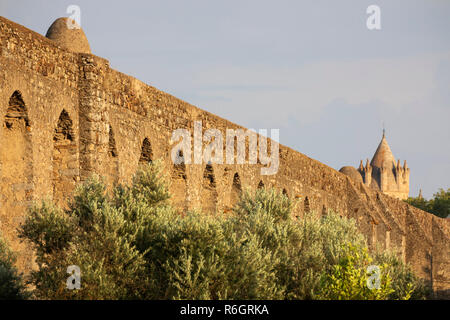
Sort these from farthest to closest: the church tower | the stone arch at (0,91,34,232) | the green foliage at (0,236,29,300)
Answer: the church tower < the stone arch at (0,91,34,232) < the green foliage at (0,236,29,300)

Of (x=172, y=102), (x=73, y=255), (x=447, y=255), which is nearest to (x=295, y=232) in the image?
(x=73, y=255)

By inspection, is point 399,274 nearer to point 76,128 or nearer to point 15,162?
point 76,128

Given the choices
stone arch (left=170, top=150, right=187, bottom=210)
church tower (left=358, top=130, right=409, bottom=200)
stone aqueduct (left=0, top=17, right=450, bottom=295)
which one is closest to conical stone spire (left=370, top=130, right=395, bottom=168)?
church tower (left=358, top=130, right=409, bottom=200)

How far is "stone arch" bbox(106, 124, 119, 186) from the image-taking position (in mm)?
14625

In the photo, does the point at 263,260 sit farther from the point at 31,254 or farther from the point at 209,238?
the point at 31,254

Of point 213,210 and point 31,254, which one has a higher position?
point 213,210

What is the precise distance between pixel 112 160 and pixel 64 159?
1.44 meters

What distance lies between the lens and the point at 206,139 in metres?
19.3

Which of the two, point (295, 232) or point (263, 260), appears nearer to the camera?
point (263, 260)

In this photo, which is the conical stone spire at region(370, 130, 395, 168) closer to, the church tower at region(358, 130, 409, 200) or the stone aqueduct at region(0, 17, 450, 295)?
the church tower at region(358, 130, 409, 200)

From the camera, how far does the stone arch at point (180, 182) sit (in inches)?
705

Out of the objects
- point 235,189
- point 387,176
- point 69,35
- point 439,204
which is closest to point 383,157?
point 387,176

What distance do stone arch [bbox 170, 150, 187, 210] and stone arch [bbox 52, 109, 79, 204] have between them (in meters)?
4.54
